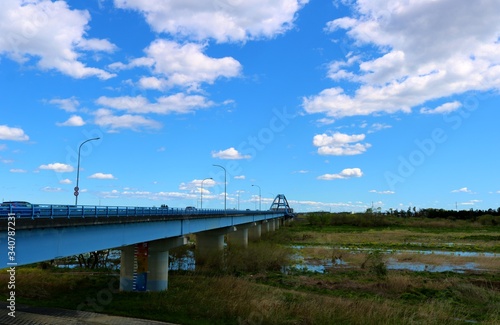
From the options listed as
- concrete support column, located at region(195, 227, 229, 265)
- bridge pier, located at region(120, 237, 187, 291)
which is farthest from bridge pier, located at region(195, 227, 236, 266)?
bridge pier, located at region(120, 237, 187, 291)

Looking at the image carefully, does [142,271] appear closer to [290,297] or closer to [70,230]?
[290,297]

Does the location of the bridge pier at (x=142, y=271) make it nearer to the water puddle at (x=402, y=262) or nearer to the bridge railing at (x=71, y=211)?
the bridge railing at (x=71, y=211)

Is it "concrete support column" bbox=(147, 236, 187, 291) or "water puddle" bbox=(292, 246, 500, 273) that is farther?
"water puddle" bbox=(292, 246, 500, 273)

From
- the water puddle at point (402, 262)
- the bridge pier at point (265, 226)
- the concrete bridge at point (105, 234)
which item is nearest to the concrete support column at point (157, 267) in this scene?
the concrete bridge at point (105, 234)

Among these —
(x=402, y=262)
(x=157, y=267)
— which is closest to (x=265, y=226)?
(x=402, y=262)

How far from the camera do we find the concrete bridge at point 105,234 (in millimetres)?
16000

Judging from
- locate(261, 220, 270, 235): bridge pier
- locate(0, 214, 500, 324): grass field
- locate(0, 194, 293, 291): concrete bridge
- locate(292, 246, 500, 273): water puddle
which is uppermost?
locate(0, 194, 293, 291): concrete bridge

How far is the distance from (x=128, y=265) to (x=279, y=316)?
51.8 feet

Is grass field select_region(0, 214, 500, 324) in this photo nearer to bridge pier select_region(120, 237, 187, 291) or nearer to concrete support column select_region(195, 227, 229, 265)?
bridge pier select_region(120, 237, 187, 291)

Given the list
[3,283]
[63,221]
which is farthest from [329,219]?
[63,221]

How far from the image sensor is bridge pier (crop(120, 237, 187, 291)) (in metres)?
34.7

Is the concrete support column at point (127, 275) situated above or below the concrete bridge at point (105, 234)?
below

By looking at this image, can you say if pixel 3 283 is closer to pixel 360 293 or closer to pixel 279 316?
pixel 279 316

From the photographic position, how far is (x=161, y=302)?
28.7 m
